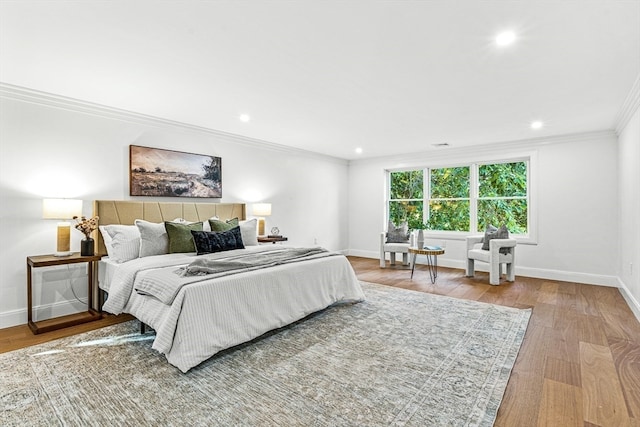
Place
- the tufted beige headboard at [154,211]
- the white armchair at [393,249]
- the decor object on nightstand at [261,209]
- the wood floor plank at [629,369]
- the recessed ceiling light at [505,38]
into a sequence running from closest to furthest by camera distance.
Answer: the wood floor plank at [629,369]
the recessed ceiling light at [505,38]
the tufted beige headboard at [154,211]
the decor object on nightstand at [261,209]
the white armchair at [393,249]

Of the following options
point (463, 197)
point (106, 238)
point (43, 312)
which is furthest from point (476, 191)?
point (43, 312)

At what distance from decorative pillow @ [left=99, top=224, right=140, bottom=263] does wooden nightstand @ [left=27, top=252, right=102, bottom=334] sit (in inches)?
7.4

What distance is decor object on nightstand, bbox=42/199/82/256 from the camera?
10.6 ft

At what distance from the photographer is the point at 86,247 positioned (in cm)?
345

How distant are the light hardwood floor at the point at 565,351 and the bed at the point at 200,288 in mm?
790

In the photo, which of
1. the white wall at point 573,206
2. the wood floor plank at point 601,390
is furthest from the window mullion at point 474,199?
the wood floor plank at point 601,390

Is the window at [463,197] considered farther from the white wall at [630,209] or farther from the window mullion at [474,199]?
the white wall at [630,209]

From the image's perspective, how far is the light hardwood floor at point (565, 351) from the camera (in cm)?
190

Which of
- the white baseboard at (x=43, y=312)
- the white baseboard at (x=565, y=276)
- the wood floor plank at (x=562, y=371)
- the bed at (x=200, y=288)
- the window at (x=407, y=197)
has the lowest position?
the wood floor plank at (x=562, y=371)

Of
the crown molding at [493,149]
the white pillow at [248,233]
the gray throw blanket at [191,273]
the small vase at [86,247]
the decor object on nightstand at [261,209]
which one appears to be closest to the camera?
the gray throw blanket at [191,273]

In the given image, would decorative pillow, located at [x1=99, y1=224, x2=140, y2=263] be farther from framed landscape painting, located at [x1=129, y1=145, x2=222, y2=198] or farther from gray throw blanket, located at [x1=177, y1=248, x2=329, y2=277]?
gray throw blanket, located at [x1=177, y1=248, x2=329, y2=277]

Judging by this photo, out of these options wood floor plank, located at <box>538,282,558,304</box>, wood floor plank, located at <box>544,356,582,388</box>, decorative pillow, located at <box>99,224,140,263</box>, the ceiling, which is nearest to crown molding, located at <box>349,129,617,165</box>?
the ceiling

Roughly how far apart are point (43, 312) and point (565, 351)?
501 centimetres

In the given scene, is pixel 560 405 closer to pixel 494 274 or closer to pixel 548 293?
pixel 548 293
